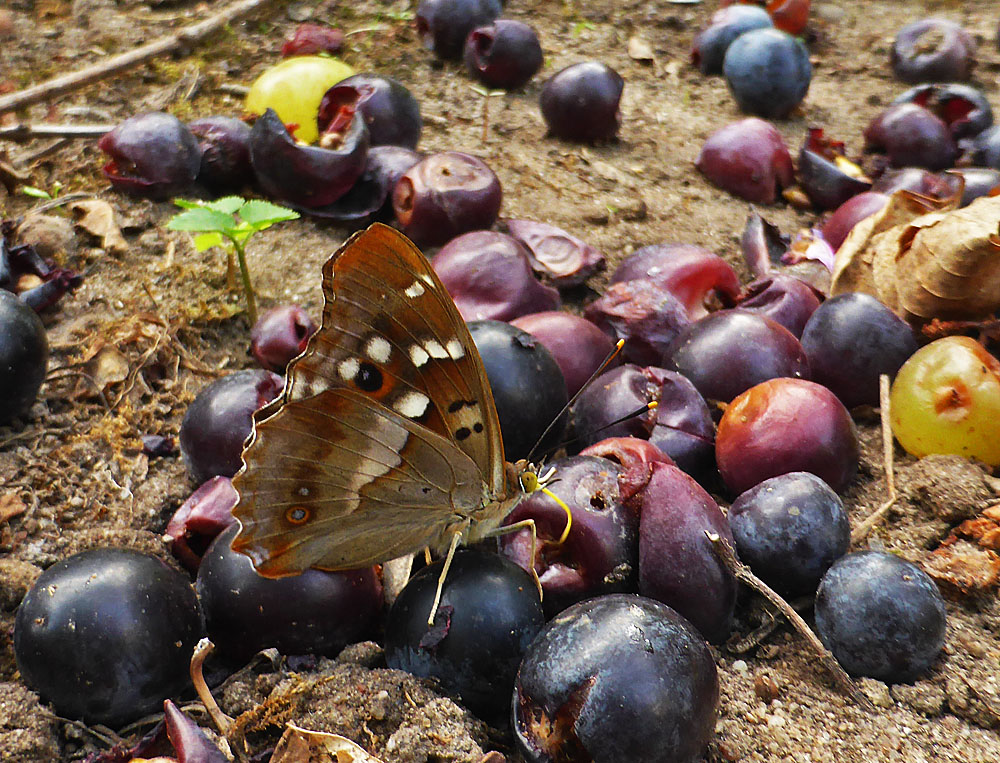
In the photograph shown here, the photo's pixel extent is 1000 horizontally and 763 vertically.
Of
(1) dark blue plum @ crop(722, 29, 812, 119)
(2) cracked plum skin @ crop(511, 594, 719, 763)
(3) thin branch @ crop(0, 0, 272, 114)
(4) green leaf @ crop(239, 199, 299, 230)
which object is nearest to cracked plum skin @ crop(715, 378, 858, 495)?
(2) cracked plum skin @ crop(511, 594, 719, 763)

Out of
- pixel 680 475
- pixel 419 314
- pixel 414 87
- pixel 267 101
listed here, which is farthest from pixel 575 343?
pixel 414 87

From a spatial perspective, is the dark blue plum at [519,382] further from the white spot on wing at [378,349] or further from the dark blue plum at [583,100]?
the dark blue plum at [583,100]

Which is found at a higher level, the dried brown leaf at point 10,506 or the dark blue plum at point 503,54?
the dark blue plum at point 503,54

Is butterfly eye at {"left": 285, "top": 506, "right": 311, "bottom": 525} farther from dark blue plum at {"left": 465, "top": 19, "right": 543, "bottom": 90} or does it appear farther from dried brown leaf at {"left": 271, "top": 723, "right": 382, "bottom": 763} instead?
dark blue plum at {"left": 465, "top": 19, "right": 543, "bottom": 90}

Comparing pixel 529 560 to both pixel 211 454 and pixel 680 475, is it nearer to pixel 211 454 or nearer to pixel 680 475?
pixel 680 475

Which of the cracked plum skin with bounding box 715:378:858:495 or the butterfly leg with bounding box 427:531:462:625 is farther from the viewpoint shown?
the cracked plum skin with bounding box 715:378:858:495

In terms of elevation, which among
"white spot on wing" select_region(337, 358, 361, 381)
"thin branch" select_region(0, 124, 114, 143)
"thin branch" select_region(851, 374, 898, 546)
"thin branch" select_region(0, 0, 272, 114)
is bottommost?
"thin branch" select_region(851, 374, 898, 546)

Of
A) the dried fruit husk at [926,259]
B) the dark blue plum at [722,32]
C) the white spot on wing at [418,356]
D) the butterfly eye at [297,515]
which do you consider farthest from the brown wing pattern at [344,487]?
the dark blue plum at [722,32]
